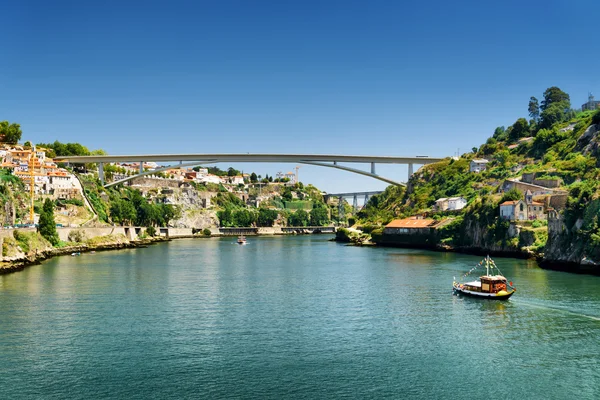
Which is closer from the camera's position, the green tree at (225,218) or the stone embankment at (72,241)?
the stone embankment at (72,241)

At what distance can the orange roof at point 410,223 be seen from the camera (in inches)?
3168

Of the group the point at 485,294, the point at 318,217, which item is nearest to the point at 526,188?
the point at 485,294

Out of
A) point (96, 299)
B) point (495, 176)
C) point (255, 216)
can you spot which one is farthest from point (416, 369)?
point (255, 216)

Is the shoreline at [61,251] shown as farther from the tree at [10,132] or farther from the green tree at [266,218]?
the green tree at [266,218]

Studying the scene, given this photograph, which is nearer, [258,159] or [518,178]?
[518,178]

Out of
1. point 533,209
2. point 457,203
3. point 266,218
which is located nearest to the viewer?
point 533,209

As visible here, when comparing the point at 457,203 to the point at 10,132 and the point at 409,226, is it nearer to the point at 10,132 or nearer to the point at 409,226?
the point at 409,226

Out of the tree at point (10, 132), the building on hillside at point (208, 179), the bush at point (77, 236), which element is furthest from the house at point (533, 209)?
the building on hillside at point (208, 179)

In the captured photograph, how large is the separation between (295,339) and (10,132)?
9438cm

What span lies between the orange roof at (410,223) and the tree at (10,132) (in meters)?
64.9

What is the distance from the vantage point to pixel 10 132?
102 meters

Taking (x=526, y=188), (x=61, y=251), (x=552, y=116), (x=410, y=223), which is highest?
(x=552, y=116)

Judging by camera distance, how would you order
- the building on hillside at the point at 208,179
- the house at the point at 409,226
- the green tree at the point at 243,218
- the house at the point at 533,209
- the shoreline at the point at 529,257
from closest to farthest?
the shoreline at the point at 529,257 < the house at the point at 533,209 < the house at the point at 409,226 < the green tree at the point at 243,218 < the building on hillside at the point at 208,179

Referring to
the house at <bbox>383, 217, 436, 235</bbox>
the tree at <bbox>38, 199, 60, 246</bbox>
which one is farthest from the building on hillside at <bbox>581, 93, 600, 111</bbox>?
the tree at <bbox>38, 199, 60, 246</bbox>
